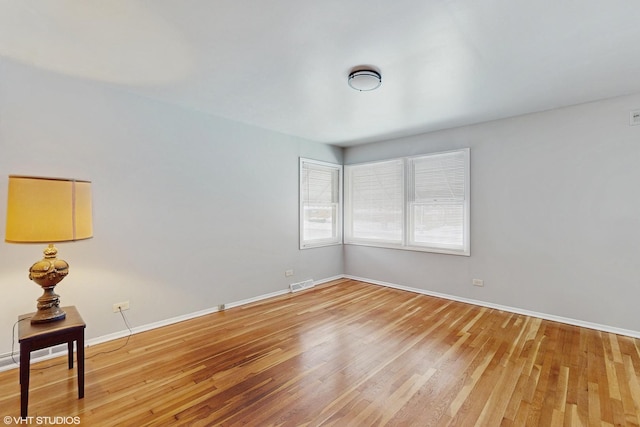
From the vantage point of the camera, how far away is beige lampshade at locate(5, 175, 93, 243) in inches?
75.5

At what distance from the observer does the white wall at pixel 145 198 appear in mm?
2613

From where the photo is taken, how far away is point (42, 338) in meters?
1.97

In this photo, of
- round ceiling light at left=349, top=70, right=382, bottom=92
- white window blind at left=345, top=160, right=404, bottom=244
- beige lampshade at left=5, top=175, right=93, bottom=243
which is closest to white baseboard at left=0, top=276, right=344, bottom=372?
beige lampshade at left=5, top=175, right=93, bottom=243

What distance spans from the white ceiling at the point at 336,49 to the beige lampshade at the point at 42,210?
108 cm

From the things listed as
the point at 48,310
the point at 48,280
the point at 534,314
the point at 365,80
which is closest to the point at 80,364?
the point at 48,310

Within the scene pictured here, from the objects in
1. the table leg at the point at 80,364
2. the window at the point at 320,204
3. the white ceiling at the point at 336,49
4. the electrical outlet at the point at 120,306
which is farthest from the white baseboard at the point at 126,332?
the white ceiling at the point at 336,49

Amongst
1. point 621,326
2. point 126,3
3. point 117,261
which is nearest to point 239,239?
point 117,261

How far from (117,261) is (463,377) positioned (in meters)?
3.41

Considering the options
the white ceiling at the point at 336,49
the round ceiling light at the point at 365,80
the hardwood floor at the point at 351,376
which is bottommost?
the hardwood floor at the point at 351,376

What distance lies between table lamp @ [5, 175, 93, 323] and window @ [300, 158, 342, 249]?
10.4 ft

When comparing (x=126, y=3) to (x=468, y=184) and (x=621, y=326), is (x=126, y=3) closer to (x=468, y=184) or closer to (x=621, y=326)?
(x=468, y=184)

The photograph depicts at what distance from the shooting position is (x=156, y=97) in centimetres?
327

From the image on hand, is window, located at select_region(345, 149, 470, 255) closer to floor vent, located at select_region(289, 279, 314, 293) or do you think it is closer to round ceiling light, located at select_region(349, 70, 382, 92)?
floor vent, located at select_region(289, 279, 314, 293)

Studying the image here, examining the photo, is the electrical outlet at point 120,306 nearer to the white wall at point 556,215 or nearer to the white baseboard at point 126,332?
the white baseboard at point 126,332
